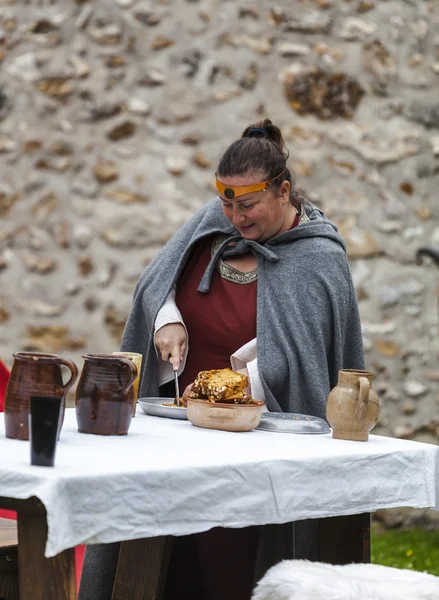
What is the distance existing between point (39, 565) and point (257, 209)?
1.40 metres

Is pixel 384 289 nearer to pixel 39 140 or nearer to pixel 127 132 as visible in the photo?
pixel 127 132

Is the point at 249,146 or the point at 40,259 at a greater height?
the point at 249,146

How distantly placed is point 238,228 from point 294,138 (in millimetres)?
1989

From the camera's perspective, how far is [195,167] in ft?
15.9

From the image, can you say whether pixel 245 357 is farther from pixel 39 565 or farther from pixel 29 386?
pixel 39 565

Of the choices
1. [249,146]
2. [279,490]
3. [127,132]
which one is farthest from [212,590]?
[127,132]

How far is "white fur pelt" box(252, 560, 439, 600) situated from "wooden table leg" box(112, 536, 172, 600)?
1.67 ft

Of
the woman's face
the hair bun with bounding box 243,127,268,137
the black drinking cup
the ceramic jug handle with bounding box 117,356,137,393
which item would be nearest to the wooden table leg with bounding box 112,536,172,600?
the ceramic jug handle with bounding box 117,356,137,393

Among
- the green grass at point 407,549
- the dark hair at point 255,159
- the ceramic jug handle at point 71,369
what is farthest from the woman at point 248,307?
the green grass at point 407,549

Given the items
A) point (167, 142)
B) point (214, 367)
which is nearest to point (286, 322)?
point (214, 367)

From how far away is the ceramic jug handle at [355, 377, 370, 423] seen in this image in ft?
8.27

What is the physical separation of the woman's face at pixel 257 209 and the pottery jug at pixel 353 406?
0.71 m

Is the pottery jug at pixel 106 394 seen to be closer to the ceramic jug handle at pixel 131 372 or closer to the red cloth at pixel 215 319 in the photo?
the ceramic jug handle at pixel 131 372

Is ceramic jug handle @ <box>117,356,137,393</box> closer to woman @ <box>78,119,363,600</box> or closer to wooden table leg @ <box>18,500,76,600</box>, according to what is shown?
wooden table leg @ <box>18,500,76,600</box>
